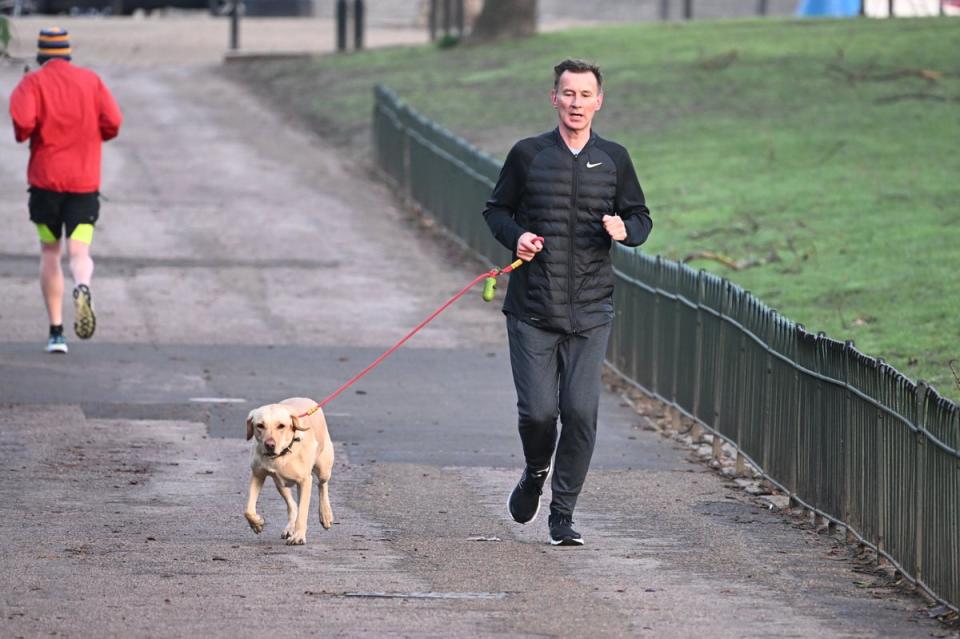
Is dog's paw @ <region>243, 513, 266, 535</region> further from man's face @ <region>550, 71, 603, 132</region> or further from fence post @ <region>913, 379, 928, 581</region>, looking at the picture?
fence post @ <region>913, 379, 928, 581</region>

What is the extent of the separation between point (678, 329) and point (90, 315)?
4.12 metres

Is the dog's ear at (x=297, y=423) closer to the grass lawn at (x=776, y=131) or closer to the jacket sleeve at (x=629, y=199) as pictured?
the jacket sleeve at (x=629, y=199)

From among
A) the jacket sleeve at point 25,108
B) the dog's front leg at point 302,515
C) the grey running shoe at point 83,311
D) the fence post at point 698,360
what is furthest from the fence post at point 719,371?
the jacket sleeve at point 25,108

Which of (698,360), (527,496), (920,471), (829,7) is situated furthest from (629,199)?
(829,7)

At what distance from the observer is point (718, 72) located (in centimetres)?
3250

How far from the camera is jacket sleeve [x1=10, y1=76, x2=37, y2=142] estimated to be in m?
14.0

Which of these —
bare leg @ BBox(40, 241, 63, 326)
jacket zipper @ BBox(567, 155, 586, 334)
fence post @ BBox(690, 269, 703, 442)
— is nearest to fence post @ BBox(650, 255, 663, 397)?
fence post @ BBox(690, 269, 703, 442)

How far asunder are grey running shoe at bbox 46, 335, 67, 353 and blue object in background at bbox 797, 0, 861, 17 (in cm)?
3336

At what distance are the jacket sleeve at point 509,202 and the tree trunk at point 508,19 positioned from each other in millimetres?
30523

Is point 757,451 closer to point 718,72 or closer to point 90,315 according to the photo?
point 90,315

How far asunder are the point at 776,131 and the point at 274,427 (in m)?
A: 20.0

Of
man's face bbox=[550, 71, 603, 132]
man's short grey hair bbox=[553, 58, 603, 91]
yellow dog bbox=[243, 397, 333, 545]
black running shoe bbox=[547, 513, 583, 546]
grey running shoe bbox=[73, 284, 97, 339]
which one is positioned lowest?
grey running shoe bbox=[73, 284, 97, 339]

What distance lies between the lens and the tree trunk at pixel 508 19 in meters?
39.2

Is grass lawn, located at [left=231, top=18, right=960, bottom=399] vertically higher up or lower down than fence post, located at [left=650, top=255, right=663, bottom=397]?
lower down
